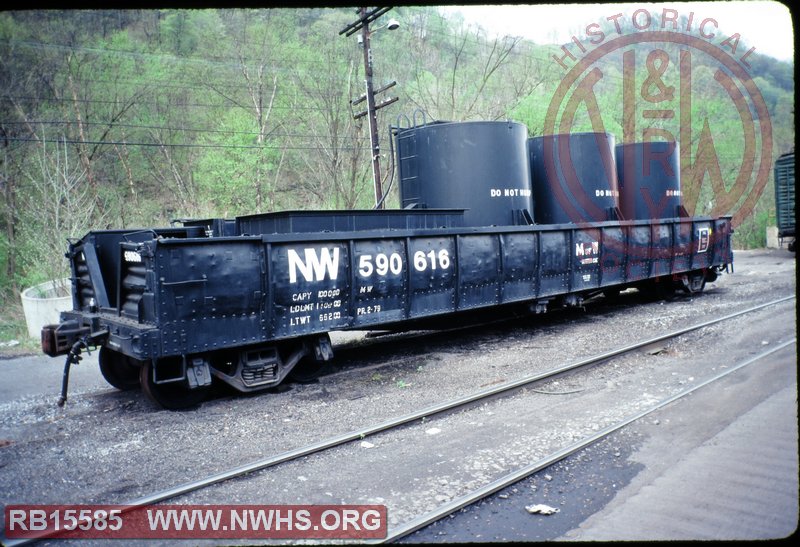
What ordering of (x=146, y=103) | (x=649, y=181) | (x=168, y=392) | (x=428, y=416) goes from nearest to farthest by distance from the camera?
1. (x=428, y=416)
2. (x=168, y=392)
3. (x=649, y=181)
4. (x=146, y=103)

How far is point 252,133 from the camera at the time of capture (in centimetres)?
2431

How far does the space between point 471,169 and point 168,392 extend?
6628 mm

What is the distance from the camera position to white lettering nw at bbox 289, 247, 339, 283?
6.99m

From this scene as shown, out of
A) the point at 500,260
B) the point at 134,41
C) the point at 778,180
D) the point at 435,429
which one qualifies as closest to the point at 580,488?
the point at 435,429

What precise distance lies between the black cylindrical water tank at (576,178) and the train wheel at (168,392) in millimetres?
8766

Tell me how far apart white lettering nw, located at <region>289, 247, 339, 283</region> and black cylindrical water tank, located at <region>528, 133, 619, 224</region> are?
659 cm

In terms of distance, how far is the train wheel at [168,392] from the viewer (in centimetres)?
643

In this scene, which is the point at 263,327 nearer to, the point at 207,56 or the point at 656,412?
the point at 656,412

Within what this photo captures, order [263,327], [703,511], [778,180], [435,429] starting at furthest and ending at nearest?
[778,180] → [263,327] → [435,429] → [703,511]

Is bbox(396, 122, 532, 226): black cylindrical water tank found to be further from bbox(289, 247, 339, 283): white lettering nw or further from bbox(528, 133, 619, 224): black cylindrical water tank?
bbox(289, 247, 339, 283): white lettering nw

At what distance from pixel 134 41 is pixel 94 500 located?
25.1 metres

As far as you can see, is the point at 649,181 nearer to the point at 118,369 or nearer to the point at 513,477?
the point at 513,477

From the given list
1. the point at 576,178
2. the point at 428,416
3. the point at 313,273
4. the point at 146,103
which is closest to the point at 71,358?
the point at 313,273

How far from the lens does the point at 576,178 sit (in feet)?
39.3
